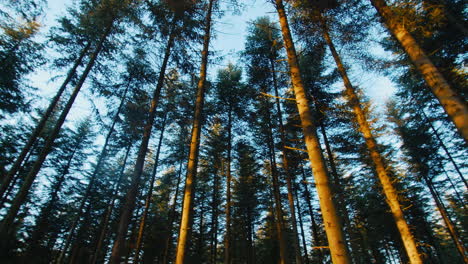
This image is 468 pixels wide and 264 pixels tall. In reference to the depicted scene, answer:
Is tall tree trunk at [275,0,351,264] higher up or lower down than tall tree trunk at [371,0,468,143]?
lower down

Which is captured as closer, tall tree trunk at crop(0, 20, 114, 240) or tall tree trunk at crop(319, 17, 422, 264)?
tall tree trunk at crop(319, 17, 422, 264)

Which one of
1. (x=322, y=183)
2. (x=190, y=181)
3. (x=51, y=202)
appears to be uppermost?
(x=51, y=202)

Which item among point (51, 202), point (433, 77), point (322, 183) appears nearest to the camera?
point (322, 183)

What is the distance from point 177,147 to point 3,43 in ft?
39.3

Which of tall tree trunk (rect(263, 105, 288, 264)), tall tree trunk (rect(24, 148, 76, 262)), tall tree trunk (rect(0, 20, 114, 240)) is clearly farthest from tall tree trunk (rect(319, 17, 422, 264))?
tall tree trunk (rect(24, 148, 76, 262))

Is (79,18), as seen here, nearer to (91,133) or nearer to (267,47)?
(267,47)

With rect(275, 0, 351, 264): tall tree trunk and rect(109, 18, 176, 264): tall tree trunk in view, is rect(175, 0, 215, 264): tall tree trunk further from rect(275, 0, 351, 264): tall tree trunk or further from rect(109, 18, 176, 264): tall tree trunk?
rect(275, 0, 351, 264): tall tree trunk

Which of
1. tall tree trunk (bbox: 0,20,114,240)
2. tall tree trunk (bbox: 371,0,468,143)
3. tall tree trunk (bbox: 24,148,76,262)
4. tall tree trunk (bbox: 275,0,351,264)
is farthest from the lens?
tall tree trunk (bbox: 24,148,76,262)

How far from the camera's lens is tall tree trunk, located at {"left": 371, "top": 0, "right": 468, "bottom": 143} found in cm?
317

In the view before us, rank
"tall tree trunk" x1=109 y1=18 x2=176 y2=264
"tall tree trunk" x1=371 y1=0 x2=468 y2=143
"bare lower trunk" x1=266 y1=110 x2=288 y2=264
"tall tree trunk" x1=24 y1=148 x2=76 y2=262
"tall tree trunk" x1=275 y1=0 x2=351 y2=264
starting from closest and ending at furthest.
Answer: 1. "tall tree trunk" x1=275 y1=0 x2=351 y2=264
2. "tall tree trunk" x1=371 y1=0 x2=468 y2=143
3. "tall tree trunk" x1=109 y1=18 x2=176 y2=264
4. "bare lower trunk" x1=266 y1=110 x2=288 y2=264
5. "tall tree trunk" x1=24 y1=148 x2=76 y2=262

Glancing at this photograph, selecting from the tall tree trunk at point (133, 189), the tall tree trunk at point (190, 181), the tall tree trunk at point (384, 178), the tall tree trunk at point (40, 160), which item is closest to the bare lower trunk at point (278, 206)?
the tall tree trunk at point (384, 178)

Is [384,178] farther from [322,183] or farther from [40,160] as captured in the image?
[40,160]

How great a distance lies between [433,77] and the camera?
368cm

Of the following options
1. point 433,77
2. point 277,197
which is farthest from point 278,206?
point 433,77
